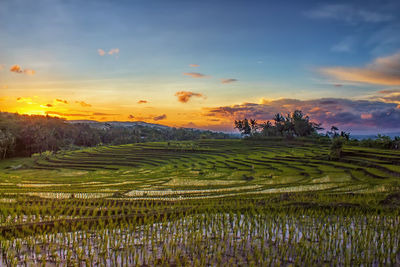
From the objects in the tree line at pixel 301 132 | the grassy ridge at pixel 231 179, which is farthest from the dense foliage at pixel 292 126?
the grassy ridge at pixel 231 179

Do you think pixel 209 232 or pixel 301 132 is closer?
pixel 209 232

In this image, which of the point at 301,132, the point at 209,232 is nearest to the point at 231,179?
the point at 209,232

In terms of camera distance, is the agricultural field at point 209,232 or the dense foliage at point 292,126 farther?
the dense foliage at point 292,126

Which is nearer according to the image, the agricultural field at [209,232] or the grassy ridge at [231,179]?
the agricultural field at [209,232]

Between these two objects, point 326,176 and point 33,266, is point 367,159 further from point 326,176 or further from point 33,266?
point 33,266

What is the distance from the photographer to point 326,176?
744 inches

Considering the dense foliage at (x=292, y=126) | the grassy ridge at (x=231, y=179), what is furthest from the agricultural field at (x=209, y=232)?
the dense foliage at (x=292, y=126)

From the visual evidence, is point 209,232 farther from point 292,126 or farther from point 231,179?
point 292,126

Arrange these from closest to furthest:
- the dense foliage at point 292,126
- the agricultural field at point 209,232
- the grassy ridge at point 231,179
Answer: the agricultural field at point 209,232 < the grassy ridge at point 231,179 < the dense foliage at point 292,126

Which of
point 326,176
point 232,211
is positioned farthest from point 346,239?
point 326,176

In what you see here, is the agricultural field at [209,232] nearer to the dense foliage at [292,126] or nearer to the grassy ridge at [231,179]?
the grassy ridge at [231,179]

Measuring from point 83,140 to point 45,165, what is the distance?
53.0m

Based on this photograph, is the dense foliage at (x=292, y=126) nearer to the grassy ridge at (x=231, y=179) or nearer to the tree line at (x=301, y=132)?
the tree line at (x=301, y=132)

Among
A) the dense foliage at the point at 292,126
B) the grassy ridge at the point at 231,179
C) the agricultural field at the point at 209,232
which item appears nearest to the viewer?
the agricultural field at the point at 209,232
